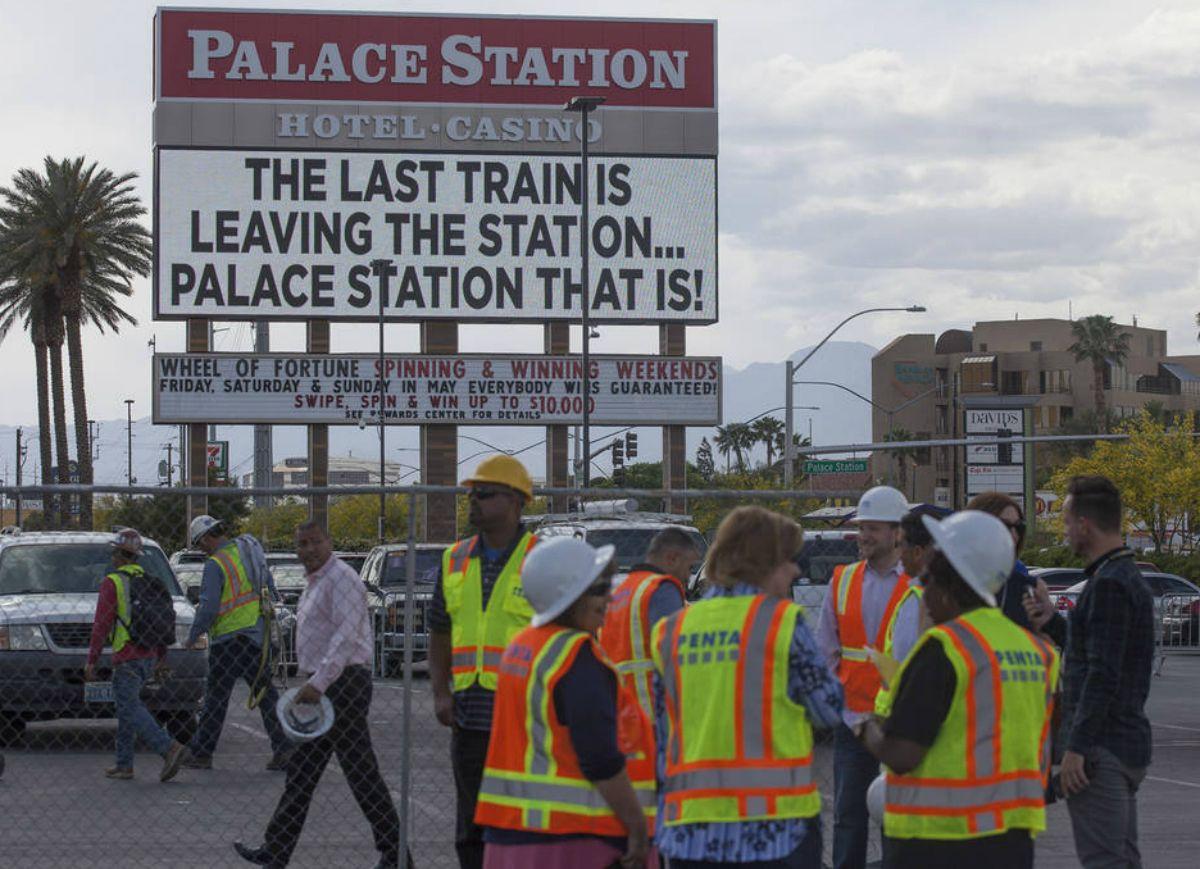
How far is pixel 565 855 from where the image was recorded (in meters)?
5.45

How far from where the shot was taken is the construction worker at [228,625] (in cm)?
1214

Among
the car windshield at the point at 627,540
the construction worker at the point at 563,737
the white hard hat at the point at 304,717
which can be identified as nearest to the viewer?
the construction worker at the point at 563,737

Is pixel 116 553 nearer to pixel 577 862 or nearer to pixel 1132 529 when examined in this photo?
pixel 577 862

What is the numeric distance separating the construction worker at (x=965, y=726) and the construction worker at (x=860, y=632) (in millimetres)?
Answer: 2393

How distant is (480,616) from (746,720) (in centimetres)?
203

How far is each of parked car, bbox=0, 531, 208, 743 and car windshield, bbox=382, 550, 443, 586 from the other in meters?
7.04

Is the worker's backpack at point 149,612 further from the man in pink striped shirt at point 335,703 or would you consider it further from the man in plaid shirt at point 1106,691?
the man in plaid shirt at point 1106,691

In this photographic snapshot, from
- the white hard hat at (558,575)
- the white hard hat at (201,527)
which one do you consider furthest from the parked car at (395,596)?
the white hard hat at (558,575)

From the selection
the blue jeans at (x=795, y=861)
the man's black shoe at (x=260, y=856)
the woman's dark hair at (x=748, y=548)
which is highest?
the woman's dark hair at (x=748, y=548)

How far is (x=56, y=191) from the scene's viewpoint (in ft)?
155

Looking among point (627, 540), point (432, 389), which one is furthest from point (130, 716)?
point (432, 389)

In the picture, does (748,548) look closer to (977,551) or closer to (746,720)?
(746,720)

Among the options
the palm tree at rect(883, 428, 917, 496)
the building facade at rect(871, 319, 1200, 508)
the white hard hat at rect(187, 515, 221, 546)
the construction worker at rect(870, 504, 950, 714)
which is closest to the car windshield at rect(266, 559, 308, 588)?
the white hard hat at rect(187, 515, 221, 546)

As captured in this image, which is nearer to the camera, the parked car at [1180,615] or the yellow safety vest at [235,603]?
the yellow safety vest at [235,603]
